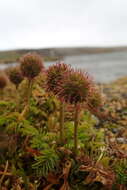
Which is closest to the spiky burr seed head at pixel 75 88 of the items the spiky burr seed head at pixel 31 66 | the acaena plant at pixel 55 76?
the acaena plant at pixel 55 76

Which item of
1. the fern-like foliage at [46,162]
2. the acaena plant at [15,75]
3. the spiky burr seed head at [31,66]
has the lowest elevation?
the fern-like foliage at [46,162]

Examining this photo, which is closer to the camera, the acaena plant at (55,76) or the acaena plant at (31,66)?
the acaena plant at (55,76)

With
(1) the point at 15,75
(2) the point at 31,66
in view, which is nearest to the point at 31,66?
(2) the point at 31,66

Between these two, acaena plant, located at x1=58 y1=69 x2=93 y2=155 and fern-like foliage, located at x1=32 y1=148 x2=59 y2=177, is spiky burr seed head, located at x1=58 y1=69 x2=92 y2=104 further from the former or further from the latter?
fern-like foliage, located at x1=32 y1=148 x2=59 y2=177

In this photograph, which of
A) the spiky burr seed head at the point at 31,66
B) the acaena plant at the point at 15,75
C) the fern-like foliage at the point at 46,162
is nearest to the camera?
the fern-like foliage at the point at 46,162

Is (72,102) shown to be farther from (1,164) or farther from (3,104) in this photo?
Result: (3,104)

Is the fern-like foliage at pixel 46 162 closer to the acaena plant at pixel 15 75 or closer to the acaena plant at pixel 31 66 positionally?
the acaena plant at pixel 31 66

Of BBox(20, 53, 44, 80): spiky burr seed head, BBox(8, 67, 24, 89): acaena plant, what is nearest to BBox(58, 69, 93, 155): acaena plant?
BBox(20, 53, 44, 80): spiky burr seed head

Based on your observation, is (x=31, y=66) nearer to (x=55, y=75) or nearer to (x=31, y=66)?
(x=31, y=66)
